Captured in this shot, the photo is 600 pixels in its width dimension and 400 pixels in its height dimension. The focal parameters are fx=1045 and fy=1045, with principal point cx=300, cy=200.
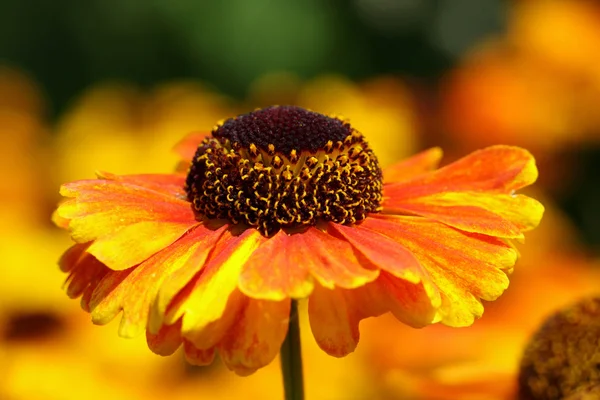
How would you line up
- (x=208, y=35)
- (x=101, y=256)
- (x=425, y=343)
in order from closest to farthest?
(x=101, y=256) → (x=425, y=343) → (x=208, y=35)

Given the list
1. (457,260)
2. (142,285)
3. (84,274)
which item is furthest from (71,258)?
(457,260)

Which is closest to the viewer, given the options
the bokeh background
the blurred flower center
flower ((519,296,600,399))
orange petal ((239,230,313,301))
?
orange petal ((239,230,313,301))

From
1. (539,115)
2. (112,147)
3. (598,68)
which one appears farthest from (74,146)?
(598,68)

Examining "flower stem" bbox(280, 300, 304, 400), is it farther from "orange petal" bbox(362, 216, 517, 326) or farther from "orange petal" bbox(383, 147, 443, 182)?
"orange petal" bbox(383, 147, 443, 182)

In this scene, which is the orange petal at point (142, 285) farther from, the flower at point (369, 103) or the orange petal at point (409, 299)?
the flower at point (369, 103)

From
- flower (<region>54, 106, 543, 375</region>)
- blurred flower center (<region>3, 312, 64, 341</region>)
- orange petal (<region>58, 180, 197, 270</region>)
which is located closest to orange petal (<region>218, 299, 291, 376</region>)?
flower (<region>54, 106, 543, 375</region>)

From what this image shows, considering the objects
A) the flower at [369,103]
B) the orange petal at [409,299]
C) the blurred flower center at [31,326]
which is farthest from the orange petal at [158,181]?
the flower at [369,103]

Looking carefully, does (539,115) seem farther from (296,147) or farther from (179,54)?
(296,147)
